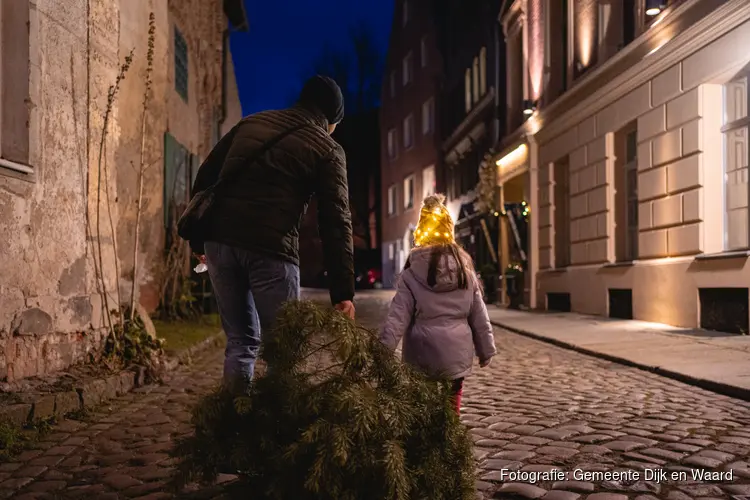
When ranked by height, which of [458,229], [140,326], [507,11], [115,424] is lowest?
[115,424]

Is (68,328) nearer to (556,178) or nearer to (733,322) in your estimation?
(733,322)

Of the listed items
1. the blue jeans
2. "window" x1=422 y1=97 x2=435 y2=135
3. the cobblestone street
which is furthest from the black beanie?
"window" x1=422 y1=97 x2=435 y2=135

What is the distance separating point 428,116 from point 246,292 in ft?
97.9

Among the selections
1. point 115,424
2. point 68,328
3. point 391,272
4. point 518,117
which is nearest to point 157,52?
point 68,328

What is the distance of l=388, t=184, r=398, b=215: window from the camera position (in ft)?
123

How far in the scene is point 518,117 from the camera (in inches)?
782

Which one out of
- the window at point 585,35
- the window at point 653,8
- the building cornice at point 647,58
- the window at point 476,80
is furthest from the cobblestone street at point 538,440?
the window at point 476,80

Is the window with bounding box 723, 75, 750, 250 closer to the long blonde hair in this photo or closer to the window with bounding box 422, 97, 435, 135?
the long blonde hair

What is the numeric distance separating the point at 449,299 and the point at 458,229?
22.0m

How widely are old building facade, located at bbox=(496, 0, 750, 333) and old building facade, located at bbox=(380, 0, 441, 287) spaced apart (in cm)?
1314

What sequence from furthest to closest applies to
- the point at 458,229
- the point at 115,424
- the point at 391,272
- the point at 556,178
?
the point at 391,272, the point at 458,229, the point at 556,178, the point at 115,424

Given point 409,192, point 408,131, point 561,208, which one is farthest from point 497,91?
point 409,192

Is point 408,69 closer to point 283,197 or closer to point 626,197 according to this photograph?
point 626,197

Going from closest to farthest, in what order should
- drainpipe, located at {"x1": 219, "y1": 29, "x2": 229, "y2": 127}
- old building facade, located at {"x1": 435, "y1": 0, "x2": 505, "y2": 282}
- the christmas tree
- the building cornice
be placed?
1. the christmas tree
2. the building cornice
3. drainpipe, located at {"x1": 219, "y1": 29, "x2": 229, "y2": 127}
4. old building facade, located at {"x1": 435, "y1": 0, "x2": 505, "y2": 282}
